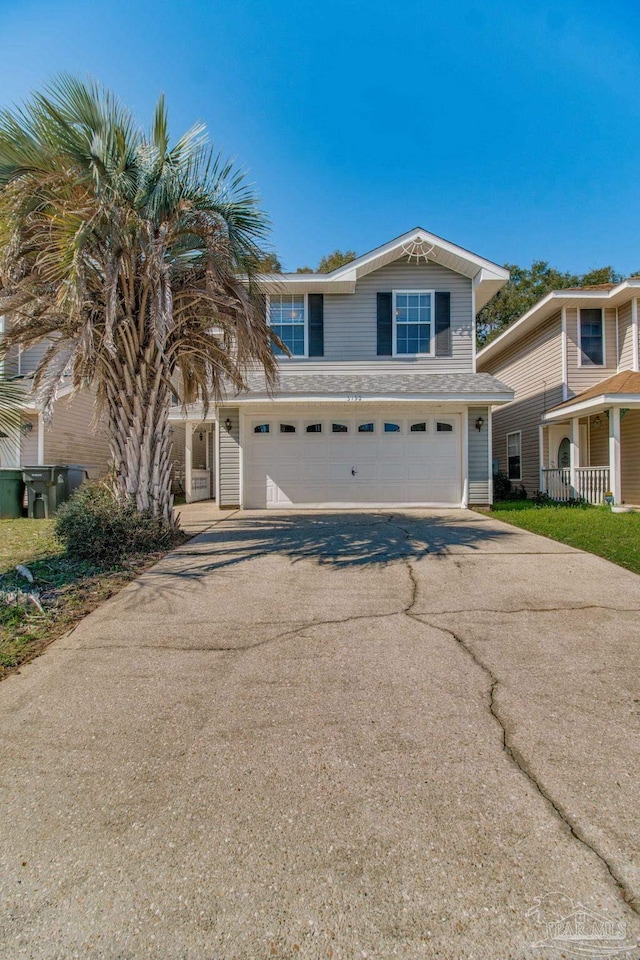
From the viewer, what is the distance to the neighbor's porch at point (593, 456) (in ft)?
36.9

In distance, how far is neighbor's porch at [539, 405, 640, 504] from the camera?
1123 cm

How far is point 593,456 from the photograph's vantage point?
48.2ft

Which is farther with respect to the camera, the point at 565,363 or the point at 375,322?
the point at 565,363

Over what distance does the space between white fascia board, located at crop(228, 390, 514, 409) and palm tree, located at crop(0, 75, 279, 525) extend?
126 inches

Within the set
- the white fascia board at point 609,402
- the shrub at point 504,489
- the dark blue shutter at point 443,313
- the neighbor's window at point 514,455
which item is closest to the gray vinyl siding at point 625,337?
the white fascia board at point 609,402

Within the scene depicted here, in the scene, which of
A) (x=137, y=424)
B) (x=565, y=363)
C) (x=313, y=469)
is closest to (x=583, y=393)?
(x=565, y=363)

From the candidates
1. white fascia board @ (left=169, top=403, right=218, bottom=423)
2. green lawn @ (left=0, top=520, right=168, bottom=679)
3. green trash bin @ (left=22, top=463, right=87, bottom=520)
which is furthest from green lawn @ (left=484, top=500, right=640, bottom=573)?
green trash bin @ (left=22, top=463, right=87, bottom=520)

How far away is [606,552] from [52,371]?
26.0 ft

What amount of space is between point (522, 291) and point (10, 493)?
2958cm

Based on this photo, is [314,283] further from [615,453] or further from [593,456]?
[593,456]

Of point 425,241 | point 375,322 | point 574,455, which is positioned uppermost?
point 425,241

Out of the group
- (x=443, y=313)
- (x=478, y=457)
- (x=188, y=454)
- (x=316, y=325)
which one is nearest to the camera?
(x=478, y=457)

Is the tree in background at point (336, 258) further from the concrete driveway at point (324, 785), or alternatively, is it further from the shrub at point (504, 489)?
the concrete driveway at point (324, 785)

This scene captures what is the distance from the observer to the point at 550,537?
25.0 feet
